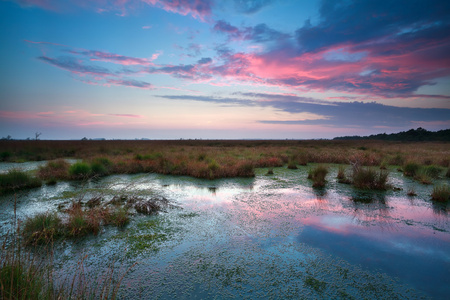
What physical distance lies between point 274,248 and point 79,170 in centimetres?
1037

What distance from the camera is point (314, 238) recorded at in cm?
475

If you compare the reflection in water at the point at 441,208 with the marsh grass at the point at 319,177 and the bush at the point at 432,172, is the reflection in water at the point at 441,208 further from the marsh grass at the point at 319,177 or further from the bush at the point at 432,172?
the bush at the point at 432,172

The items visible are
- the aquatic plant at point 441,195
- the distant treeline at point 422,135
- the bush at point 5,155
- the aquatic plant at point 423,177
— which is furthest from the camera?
the distant treeline at point 422,135

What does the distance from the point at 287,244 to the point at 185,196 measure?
172 inches

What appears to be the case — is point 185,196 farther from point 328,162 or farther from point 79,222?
point 328,162

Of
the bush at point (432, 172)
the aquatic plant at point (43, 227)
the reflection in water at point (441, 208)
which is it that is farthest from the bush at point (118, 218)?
the bush at point (432, 172)

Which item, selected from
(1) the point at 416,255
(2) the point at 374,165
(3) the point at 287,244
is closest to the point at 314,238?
(3) the point at 287,244

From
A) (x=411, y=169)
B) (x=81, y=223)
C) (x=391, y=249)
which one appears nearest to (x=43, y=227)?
(x=81, y=223)

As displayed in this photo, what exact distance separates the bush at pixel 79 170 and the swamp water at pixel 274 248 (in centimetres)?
299

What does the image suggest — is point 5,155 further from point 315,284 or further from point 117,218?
point 315,284

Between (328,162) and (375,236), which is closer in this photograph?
(375,236)

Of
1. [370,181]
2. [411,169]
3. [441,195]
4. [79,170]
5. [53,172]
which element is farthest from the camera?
[411,169]

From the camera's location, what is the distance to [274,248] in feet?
14.2

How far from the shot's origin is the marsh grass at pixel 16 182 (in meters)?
8.34
